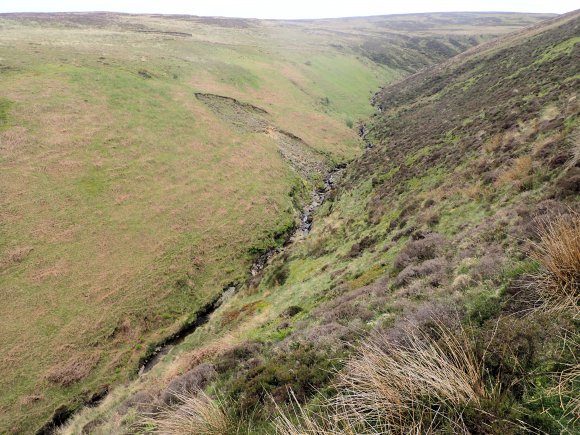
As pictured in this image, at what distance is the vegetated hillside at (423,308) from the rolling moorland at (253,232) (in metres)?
0.10

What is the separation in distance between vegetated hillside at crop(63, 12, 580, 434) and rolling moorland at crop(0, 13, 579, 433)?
0.31 feet

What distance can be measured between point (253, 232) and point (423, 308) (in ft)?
86.5

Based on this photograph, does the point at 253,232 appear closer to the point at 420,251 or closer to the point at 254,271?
the point at 254,271

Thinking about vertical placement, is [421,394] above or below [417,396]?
above

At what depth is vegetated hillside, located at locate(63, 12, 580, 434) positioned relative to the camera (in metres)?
4.89

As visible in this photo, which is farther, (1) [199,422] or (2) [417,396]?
(1) [199,422]

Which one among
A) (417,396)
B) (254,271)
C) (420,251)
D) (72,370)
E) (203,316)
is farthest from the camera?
(254,271)

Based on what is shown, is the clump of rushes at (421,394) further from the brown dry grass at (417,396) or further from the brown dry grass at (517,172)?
the brown dry grass at (517,172)

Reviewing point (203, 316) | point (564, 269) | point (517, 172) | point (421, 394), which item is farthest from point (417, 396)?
point (203, 316)

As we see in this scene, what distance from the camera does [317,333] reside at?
12375 millimetres

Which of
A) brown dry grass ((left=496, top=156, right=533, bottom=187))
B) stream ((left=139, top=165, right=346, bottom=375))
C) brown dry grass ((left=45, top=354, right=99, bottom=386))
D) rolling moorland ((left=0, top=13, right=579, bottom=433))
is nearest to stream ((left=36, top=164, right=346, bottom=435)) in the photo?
stream ((left=139, top=165, right=346, bottom=375))

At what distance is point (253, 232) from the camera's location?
34719 millimetres

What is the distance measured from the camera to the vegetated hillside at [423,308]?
4.89 meters

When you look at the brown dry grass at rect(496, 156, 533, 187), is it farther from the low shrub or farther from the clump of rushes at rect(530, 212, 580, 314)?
the clump of rushes at rect(530, 212, 580, 314)
